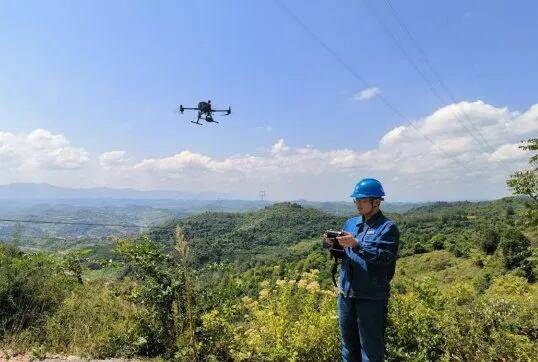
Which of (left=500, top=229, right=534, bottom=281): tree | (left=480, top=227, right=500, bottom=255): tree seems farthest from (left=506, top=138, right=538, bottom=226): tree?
(left=480, top=227, right=500, bottom=255): tree

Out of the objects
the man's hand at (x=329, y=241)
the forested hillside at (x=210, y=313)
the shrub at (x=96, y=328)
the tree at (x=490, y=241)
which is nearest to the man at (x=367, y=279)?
the man's hand at (x=329, y=241)

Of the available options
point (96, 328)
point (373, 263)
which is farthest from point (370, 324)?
point (96, 328)

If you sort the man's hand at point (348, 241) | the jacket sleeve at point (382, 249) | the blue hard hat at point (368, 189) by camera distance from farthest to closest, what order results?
the blue hard hat at point (368, 189), the man's hand at point (348, 241), the jacket sleeve at point (382, 249)

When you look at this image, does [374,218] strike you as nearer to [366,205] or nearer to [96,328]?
[366,205]

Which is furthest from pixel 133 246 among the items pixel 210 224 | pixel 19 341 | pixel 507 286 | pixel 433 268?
pixel 210 224

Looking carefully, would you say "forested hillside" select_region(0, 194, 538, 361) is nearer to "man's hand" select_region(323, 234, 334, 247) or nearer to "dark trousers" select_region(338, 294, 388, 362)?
"dark trousers" select_region(338, 294, 388, 362)

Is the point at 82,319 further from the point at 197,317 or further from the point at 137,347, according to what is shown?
the point at 197,317

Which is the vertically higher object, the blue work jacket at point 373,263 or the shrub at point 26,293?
the blue work jacket at point 373,263

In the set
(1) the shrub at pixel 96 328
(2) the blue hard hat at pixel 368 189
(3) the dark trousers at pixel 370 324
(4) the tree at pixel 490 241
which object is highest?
(2) the blue hard hat at pixel 368 189

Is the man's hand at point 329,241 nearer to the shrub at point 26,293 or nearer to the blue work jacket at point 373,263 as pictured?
the blue work jacket at point 373,263
